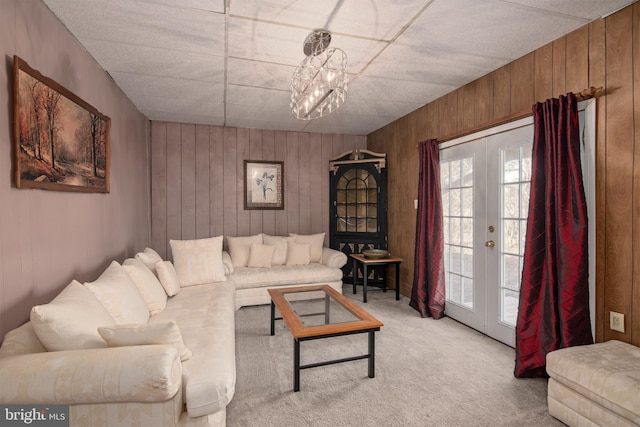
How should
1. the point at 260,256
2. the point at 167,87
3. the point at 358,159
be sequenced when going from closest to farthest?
the point at 167,87, the point at 260,256, the point at 358,159

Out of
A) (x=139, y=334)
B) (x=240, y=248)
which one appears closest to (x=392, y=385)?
(x=139, y=334)

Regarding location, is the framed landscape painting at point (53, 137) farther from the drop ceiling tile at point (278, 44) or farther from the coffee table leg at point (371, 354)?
the coffee table leg at point (371, 354)

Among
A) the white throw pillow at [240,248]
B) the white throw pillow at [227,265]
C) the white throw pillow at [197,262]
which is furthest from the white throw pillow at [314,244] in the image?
the white throw pillow at [197,262]

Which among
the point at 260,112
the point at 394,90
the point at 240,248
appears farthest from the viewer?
the point at 240,248

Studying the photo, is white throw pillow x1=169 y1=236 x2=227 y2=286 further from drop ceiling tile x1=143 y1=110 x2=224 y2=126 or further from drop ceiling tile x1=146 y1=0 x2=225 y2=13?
drop ceiling tile x1=146 y1=0 x2=225 y2=13

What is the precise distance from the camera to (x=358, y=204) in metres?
5.23

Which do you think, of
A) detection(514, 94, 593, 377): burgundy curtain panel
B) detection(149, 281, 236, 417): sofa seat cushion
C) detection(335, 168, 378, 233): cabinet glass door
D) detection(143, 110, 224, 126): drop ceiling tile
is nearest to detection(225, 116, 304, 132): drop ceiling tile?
detection(143, 110, 224, 126): drop ceiling tile

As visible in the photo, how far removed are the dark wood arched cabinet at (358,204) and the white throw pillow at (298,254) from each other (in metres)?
0.76

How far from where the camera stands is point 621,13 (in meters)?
2.08

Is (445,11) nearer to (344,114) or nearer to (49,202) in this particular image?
(344,114)

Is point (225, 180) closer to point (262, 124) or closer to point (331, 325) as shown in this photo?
point (262, 124)

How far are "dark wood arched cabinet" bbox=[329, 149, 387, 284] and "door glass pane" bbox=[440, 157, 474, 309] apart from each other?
125 cm

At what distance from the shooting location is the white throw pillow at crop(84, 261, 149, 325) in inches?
77.0

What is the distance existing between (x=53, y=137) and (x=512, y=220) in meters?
3.55
